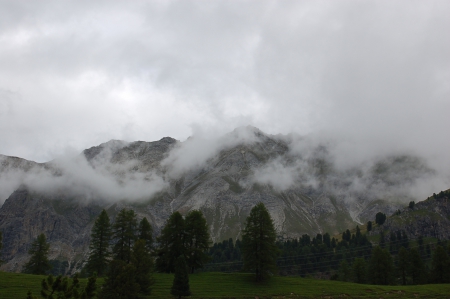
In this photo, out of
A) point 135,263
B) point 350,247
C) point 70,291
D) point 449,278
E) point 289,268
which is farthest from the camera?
point 350,247

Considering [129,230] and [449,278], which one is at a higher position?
[129,230]

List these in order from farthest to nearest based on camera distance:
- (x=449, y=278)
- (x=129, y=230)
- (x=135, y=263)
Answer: (x=449, y=278), (x=129, y=230), (x=135, y=263)

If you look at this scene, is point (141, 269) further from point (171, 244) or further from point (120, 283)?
point (171, 244)

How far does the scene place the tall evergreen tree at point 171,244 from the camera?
72.6 metres

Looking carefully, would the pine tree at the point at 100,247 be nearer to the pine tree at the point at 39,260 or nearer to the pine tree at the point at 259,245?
the pine tree at the point at 39,260

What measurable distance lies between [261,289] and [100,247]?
35.4 meters

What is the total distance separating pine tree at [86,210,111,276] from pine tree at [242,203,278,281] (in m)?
29.7

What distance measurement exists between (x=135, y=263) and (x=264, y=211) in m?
28.0

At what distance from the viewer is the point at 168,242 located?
73438mm

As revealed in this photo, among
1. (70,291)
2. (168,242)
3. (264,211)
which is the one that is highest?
(264,211)

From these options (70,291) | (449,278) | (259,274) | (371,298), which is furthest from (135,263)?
(449,278)

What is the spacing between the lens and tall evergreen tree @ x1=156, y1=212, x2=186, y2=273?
7262cm

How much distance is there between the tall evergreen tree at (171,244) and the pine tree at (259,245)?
1490 cm

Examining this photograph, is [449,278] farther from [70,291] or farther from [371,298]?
[70,291]
